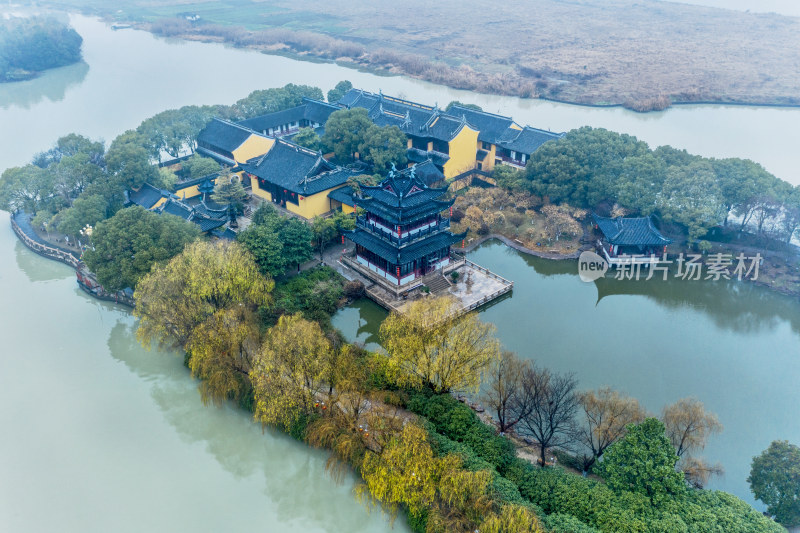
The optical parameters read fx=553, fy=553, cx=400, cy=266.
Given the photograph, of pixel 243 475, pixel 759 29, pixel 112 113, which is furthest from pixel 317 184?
pixel 759 29

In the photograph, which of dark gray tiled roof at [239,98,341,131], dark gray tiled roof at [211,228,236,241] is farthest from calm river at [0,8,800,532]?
dark gray tiled roof at [239,98,341,131]

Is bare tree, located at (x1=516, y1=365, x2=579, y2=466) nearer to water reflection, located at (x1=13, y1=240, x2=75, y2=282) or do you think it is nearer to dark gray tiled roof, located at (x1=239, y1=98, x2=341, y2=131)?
water reflection, located at (x1=13, y1=240, x2=75, y2=282)

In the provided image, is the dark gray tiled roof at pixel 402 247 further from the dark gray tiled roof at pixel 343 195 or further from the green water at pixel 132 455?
the green water at pixel 132 455

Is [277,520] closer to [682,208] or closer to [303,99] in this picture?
[682,208]

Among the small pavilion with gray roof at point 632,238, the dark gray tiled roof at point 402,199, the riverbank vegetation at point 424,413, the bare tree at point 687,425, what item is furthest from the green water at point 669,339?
the dark gray tiled roof at point 402,199

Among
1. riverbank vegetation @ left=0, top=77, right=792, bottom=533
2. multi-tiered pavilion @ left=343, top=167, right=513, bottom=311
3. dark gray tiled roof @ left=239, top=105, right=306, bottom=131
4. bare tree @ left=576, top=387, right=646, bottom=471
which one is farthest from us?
dark gray tiled roof @ left=239, top=105, right=306, bottom=131
